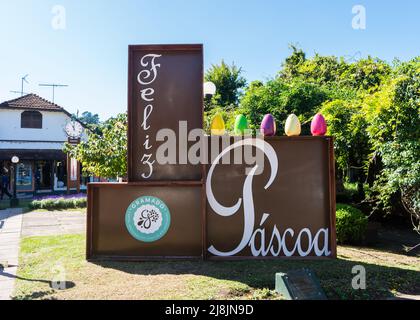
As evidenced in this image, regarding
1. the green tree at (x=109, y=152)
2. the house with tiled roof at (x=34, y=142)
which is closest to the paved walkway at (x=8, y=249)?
the green tree at (x=109, y=152)

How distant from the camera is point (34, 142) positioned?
2281cm

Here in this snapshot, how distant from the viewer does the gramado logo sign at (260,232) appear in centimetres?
663

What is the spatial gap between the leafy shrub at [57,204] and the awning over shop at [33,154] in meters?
6.52

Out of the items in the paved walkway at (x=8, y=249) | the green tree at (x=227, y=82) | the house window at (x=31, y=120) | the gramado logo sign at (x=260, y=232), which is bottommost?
the paved walkway at (x=8, y=249)

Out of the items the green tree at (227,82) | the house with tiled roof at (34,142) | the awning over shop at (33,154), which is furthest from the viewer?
the green tree at (227,82)

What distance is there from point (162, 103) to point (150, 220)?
2326mm

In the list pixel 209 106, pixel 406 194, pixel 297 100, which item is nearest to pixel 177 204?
pixel 406 194

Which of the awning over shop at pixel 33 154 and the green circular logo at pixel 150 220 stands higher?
the awning over shop at pixel 33 154

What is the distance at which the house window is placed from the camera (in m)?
22.7

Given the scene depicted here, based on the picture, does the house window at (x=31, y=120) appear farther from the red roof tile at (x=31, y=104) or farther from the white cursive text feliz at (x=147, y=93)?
the white cursive text feliz at (x=147, y=93)

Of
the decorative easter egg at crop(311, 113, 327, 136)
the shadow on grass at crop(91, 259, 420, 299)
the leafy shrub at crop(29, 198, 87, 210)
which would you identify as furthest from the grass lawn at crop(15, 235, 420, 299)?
the leafy shrub at crop(29, 198, 87, 210)

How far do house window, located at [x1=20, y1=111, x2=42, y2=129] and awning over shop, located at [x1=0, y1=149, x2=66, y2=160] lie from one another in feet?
6.05

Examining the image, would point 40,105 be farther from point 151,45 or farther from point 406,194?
point 406,194

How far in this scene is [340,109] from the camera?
9.76 metres
